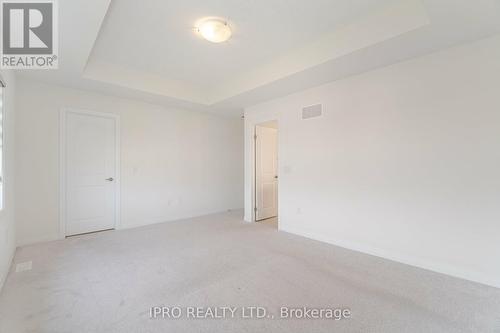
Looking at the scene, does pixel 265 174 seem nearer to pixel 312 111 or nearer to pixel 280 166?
pixel 280 166

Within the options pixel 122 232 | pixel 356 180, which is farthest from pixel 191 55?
pixel 122 232

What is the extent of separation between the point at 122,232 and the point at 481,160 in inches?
198

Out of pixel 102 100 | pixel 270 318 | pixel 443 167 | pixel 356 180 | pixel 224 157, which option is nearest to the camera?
pixel 270 318

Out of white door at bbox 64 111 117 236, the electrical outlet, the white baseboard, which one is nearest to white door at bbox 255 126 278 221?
the white baseboard

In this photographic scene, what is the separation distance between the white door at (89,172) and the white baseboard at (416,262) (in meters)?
3.58

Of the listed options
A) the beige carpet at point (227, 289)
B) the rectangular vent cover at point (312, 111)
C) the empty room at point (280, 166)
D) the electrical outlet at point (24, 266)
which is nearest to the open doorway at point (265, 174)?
the empty room at point (280, 166)

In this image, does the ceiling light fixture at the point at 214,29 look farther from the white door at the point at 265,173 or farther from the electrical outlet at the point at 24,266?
the electrical outlet at the point at 24,266

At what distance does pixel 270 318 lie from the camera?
5.87 feet

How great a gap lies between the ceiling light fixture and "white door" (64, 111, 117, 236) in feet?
8.57

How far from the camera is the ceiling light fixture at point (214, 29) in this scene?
97.0 inches

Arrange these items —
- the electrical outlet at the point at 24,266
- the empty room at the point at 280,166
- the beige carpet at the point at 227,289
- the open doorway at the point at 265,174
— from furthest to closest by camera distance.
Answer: the open doorway at the point at 265,174
the electrical outlet at the point at 24,266
the empty room at the point at 280,166
the beige carpet at the point at 227,289

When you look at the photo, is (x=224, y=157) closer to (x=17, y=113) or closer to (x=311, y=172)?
(x=311, y=172)

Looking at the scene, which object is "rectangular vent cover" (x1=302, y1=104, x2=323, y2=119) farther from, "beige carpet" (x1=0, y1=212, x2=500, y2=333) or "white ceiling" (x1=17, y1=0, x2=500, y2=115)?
"beige carpet" (x1=0, y1=212, x2=500, y2=333)

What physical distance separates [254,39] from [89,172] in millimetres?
3434
